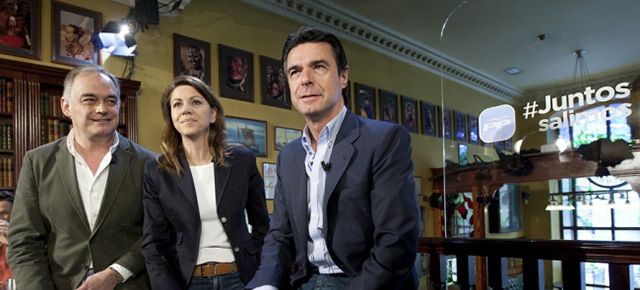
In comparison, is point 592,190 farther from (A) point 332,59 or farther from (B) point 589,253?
(A) point 332,59

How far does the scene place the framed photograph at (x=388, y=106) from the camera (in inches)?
301

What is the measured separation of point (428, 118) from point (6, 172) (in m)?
6.64

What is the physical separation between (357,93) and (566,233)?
527 centimetres

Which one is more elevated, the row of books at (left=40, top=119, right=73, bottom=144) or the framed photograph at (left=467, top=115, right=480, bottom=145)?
the row of books at (left=40, top=119, right=73, bottom=144)

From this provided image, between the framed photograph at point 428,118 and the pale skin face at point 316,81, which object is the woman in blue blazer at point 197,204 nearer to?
the pale skin face at point 316,81

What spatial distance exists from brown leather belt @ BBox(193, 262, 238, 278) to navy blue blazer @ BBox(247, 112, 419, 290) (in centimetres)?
34

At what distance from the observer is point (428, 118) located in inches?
335

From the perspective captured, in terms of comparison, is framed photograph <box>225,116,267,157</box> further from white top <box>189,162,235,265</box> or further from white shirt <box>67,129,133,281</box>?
white top <box>189,162,235,265</box>

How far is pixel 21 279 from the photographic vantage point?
1825 mm

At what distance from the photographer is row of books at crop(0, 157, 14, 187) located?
12.2 feet

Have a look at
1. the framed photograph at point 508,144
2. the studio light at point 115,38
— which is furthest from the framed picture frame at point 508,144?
the studio light at point 115,38

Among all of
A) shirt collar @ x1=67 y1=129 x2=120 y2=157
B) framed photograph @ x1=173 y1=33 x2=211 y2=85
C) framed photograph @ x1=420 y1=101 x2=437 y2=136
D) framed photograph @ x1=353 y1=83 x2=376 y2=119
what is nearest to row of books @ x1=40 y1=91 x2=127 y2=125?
framed photograph @ x1=173 y1=33 x2=211 y2=85

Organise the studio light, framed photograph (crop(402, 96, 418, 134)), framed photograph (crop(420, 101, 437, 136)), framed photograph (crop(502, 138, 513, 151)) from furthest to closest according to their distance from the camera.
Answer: framed photograph (crop(420, 101, 437, 136)) < framed photograph (crop(402, 96, 418, 134)) < the studio light < framed photograph (crop(502, 138, 513, 151))

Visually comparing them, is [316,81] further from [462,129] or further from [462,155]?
[462,155]
